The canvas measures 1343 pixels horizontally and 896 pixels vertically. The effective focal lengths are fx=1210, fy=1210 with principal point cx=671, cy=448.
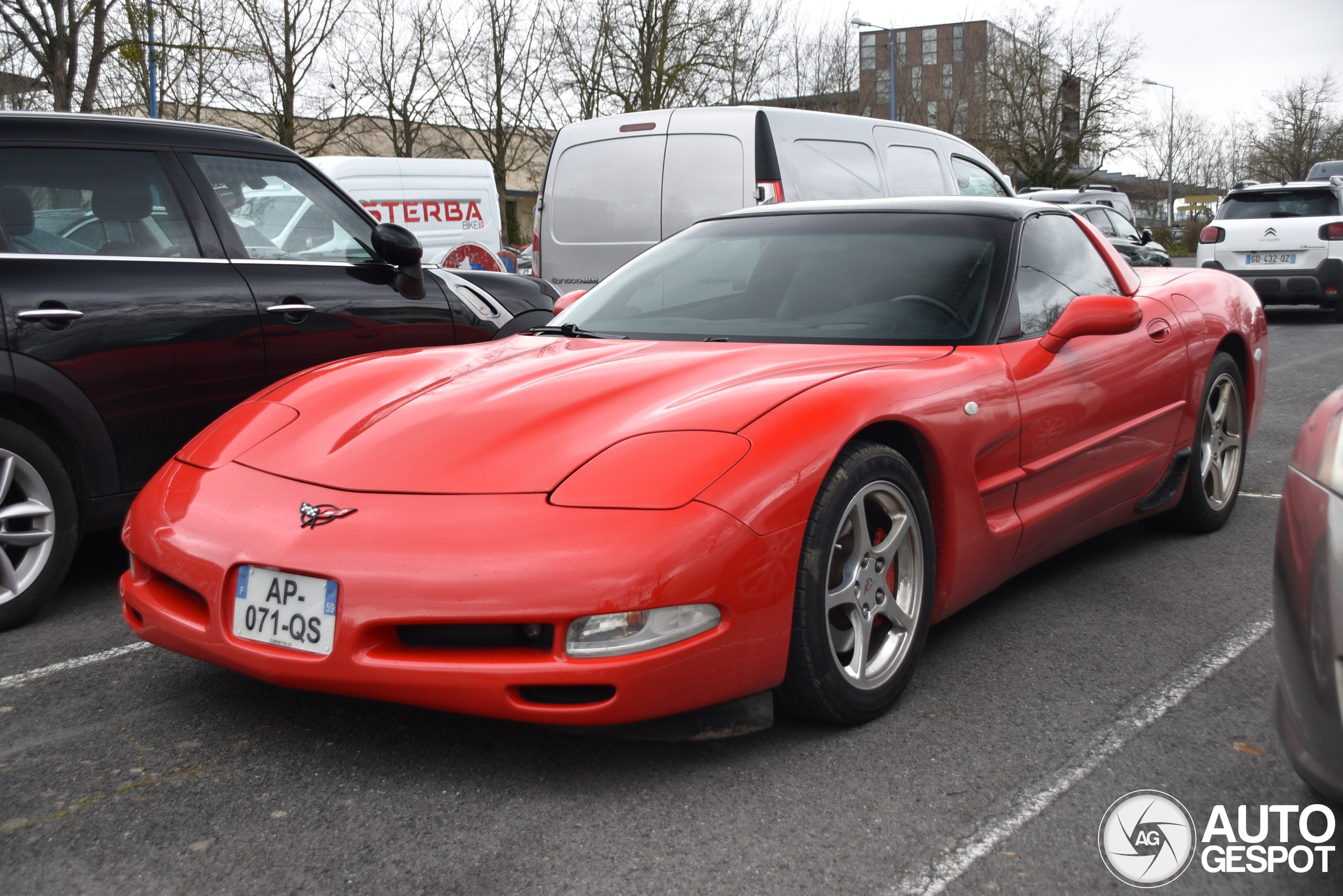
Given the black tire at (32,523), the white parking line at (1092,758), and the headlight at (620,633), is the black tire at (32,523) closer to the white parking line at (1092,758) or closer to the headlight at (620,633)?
the headlight at (620,633)

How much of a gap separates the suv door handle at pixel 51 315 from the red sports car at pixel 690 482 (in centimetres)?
87

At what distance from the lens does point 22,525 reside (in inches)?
149

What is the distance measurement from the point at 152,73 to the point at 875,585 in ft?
67.7

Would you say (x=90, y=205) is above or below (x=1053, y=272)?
above

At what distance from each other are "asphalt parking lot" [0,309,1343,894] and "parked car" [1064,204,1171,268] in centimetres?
1137

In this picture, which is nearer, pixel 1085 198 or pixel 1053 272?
pixel 1053 272

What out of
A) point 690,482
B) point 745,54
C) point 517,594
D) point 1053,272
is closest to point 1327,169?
point 745,54

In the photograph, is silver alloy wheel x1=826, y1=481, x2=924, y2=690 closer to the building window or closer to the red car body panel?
the red car body panel

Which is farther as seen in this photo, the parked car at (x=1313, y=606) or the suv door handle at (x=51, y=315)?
the suv door handle at (x=51, y=315)

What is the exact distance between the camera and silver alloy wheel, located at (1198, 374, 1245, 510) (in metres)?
4.61

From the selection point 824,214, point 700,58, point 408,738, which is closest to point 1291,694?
point 408,738

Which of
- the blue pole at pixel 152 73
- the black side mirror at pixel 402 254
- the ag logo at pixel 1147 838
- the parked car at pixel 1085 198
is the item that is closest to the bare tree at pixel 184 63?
the blue pole at pixel 152 73

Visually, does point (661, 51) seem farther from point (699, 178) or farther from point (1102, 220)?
point (699, 178)

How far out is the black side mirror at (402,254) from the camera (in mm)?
4789
